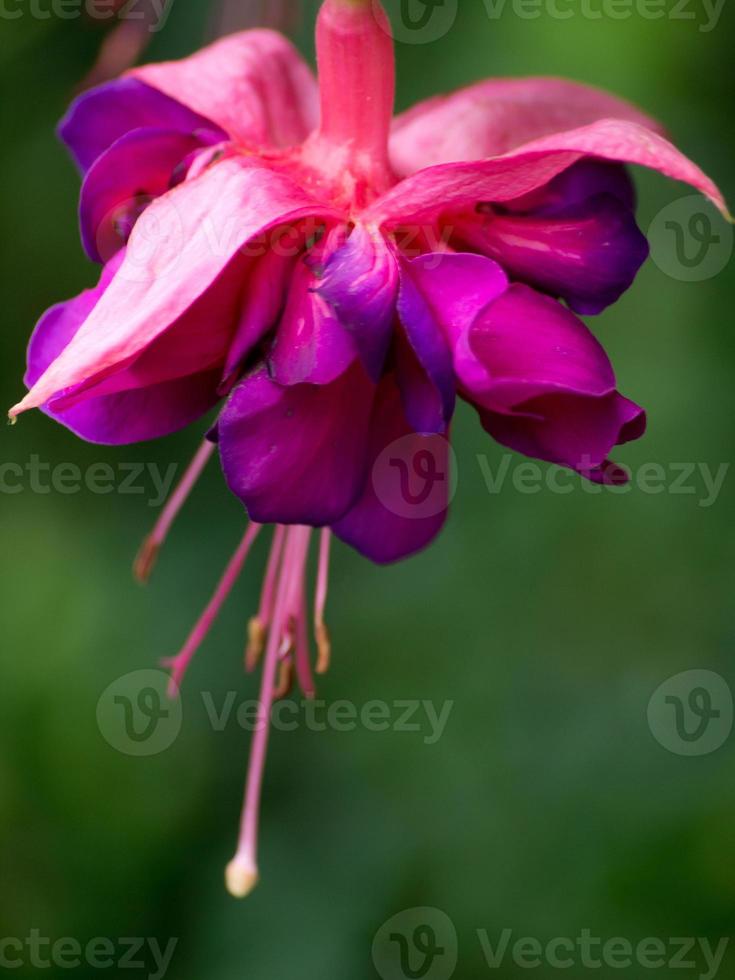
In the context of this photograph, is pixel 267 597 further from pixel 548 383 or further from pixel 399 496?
pixel 548 383

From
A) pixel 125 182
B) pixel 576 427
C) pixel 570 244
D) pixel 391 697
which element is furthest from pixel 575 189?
pixel 391 697

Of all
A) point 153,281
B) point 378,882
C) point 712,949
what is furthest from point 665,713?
point 153,281

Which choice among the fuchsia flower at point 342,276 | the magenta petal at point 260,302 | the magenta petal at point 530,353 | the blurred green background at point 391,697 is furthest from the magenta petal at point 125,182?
the blurred green background at point 391,697

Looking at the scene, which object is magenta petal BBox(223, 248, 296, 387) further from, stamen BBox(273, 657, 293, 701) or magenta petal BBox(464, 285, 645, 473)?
stamen BBox(273, 657, 293, 701)

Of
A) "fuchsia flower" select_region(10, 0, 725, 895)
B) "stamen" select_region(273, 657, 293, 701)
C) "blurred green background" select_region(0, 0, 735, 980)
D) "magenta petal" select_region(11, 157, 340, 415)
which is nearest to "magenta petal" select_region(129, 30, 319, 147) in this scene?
"fuchsia flower" select_region(10, 0, 725, 895)

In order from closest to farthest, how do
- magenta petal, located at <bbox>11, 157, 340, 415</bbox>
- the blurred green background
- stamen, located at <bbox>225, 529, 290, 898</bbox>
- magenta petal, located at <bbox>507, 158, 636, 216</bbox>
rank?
magenta petal, located at <bbox>11, 157, 340, 415</bbox> < magenta petal, located at <bbox>507, 158, 636, 216</bbox> < stamen, located at <bbox>225, 529, 290, 898</bbox> < the blurred green background

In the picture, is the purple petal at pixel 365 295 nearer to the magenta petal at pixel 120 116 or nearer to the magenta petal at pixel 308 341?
the magenta petal at pixel 308 341
